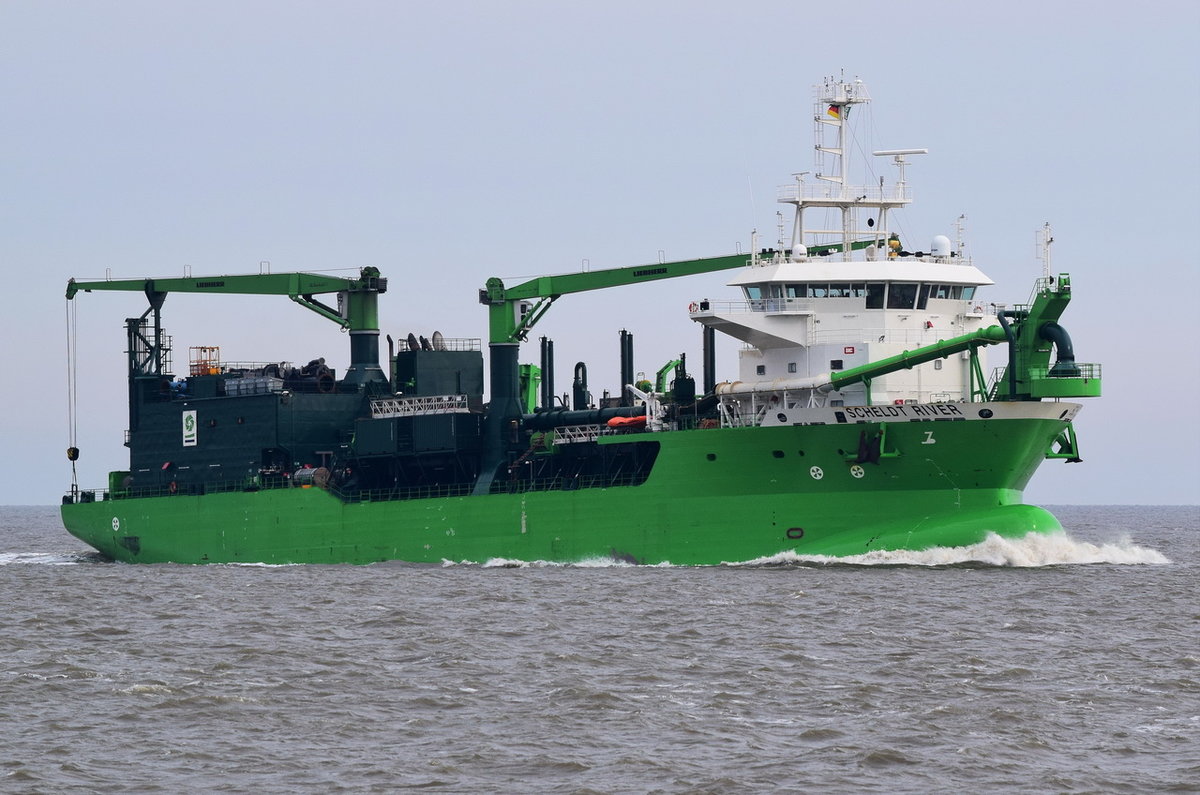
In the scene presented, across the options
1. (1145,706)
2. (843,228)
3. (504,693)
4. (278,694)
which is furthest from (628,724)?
(843,228)

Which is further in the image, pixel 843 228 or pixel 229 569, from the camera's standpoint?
pixel 229 569

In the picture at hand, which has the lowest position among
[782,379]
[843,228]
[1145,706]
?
[1145,706]

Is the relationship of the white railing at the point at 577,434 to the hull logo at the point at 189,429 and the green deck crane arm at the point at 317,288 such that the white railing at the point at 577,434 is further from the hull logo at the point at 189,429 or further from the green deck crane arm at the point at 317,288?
the hull logo at the point at 189,429

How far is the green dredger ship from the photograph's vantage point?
1485 inches

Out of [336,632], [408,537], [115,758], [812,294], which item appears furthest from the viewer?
[408,537]

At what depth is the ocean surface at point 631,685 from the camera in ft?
60.0

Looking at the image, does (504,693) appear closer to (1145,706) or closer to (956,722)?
(956,722)

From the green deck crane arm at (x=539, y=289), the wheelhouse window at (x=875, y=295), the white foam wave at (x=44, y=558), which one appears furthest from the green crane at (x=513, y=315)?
the white foam wave at (x=44, y=558)

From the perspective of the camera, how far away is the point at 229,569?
156ft

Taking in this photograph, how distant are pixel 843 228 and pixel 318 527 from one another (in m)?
16.8

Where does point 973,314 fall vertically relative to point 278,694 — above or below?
above

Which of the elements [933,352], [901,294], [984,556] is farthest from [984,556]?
[901,294]

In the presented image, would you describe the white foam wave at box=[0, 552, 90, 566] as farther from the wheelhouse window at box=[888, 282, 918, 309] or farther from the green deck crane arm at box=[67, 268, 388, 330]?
the wheelhouse window at box=[888, 282, 918, 309]

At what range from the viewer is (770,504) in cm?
3931
